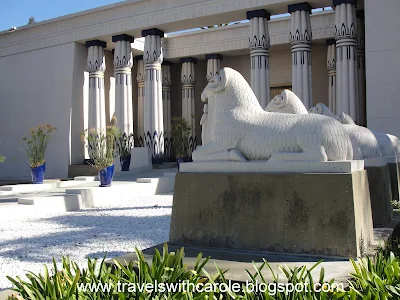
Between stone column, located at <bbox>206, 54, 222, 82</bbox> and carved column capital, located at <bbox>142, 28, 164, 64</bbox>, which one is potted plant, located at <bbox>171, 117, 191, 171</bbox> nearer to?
stone column, located at <bbox>206, 54, 222, 82</bbox>

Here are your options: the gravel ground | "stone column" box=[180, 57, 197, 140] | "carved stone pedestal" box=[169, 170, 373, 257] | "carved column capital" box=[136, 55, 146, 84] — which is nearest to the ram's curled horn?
"carved stone pedestal" box=[169, 170, 373, 257]

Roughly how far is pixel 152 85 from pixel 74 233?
1016 cm

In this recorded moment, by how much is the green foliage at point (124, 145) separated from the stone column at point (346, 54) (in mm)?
7227

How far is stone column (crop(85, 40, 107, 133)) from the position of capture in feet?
52.5

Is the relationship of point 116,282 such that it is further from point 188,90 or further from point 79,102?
point 188,90

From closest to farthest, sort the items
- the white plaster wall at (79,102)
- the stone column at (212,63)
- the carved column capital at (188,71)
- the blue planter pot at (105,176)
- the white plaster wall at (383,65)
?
the blue planter pot at (105,176) < the white plaster wall at (383,65) < the white plaster wall at (79,102) < the stone column at (212,63) < the carved column capital at (188,71)

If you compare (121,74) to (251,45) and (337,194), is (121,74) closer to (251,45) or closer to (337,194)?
(251,45)

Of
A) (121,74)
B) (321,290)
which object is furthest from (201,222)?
(121,74)

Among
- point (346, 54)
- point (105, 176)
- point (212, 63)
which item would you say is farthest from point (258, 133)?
point (212, 63)

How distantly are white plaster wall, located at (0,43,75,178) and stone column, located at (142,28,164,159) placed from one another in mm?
2945

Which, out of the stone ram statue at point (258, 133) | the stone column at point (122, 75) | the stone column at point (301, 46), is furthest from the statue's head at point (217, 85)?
the stone column at point (122, 75)

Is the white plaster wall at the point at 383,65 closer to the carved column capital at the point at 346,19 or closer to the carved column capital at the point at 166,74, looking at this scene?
the carved column capital at the point at 346,19

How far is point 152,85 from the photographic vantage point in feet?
50.4

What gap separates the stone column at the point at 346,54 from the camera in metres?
12.4
